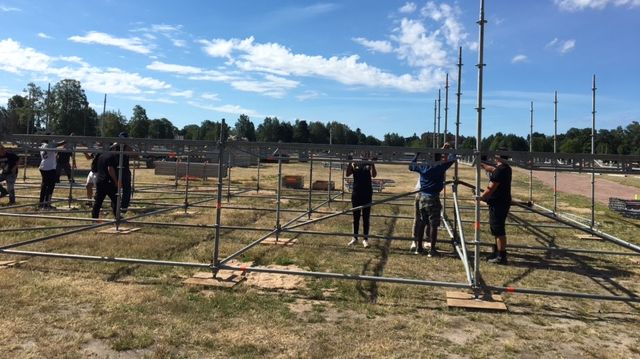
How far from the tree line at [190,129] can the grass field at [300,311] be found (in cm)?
6906

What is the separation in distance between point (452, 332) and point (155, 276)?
13.0 ft

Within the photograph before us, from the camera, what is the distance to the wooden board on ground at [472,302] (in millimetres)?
5605

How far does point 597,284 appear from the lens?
7.05 meters

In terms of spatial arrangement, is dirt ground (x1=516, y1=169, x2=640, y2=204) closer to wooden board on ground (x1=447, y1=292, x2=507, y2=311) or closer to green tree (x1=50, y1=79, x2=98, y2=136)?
wooden board on ground (x1=447, y1=292, x2=507, y2=311)

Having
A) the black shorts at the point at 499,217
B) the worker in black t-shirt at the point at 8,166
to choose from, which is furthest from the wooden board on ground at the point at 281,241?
the worker in black t-shirt at the point at 8,166

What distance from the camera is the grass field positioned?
4.36 metres

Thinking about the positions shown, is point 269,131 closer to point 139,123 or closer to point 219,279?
point 139,123

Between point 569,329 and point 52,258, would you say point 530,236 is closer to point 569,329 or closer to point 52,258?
point 569,329

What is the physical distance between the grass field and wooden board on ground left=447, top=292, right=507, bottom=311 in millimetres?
108

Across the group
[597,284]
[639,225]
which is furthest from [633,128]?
[597,284]


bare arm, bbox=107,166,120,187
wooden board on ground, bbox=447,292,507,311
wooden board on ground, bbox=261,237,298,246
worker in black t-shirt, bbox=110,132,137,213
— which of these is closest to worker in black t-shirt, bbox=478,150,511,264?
wooden board on ground, bbox=447,292,507,311

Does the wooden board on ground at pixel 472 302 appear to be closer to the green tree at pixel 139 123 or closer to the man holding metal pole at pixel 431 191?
the man holding metal pole at pixel 431 191

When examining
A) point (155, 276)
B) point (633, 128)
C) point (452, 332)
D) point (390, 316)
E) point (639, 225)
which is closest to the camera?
point (452, 332)

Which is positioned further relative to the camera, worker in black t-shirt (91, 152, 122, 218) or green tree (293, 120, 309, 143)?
green tree (293, 120, 309, 143)
